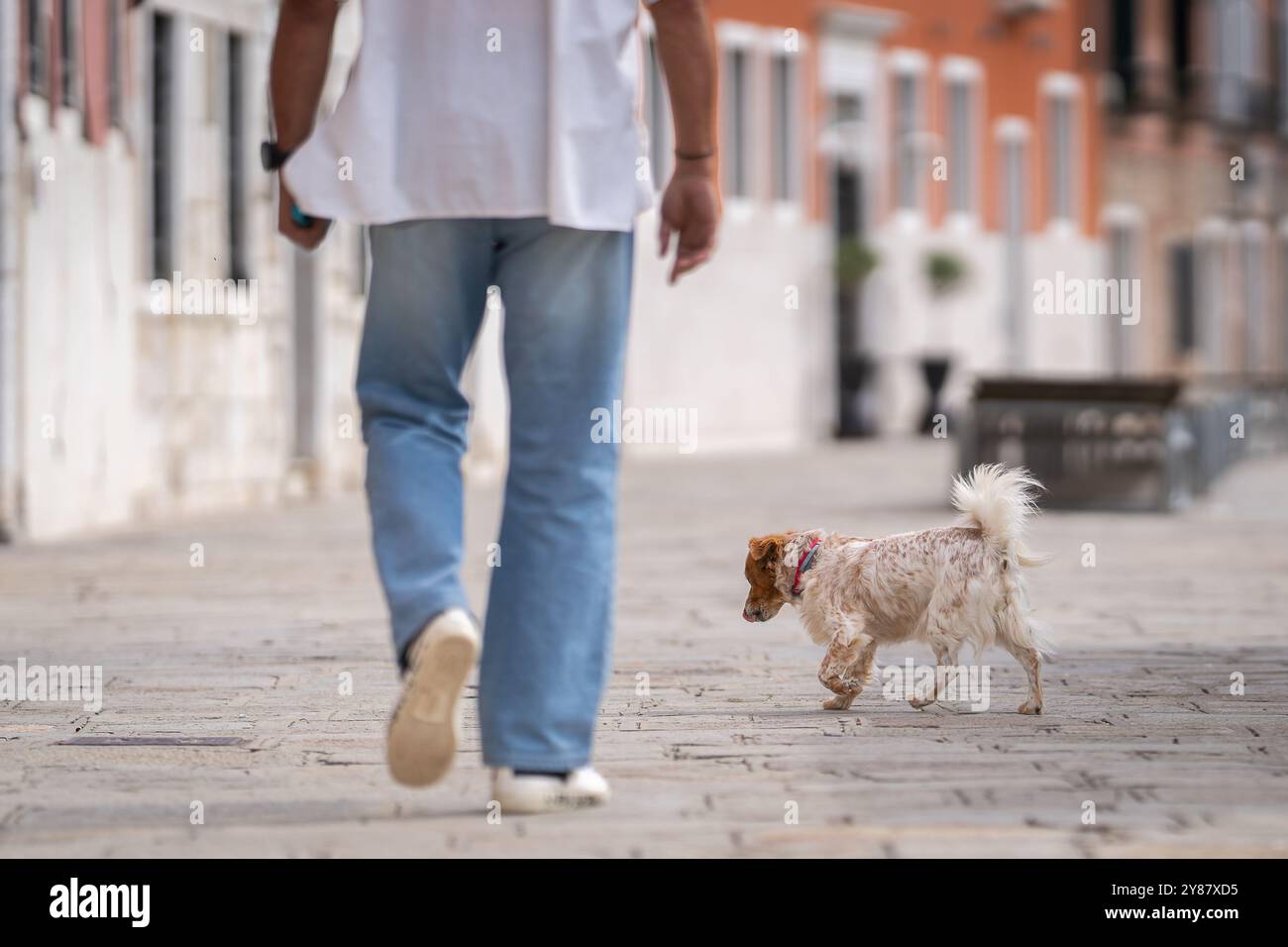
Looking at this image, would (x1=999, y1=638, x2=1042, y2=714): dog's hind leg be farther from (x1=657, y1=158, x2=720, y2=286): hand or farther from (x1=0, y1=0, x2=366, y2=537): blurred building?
(x1=0, y1=0, x2=366, y2=537): blurred building

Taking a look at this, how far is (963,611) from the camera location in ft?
16.0

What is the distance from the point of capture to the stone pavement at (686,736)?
3660 mm

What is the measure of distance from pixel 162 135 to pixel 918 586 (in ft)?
32.3

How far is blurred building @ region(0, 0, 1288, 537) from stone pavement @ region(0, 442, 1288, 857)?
1872 millimetres

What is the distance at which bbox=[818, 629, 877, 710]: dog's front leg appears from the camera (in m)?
4.96

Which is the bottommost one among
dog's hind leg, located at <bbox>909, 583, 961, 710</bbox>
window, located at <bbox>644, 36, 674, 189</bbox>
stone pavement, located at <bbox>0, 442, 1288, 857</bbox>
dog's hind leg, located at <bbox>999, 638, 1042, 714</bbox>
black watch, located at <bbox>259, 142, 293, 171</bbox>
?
stone pavement, located at <bbox>0, 442, 1288, 857</bbox>

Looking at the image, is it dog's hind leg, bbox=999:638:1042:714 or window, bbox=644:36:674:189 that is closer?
dog's hind leg, bbox=999:638:1042:714

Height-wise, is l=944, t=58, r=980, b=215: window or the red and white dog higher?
l=944, t=58, r=980, b=215: window

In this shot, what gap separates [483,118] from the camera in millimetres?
3785

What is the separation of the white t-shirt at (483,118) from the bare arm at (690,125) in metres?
0.06

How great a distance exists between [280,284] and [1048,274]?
63.9 ft

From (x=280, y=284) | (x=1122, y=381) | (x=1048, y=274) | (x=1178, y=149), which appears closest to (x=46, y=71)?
(x=280, y=284)

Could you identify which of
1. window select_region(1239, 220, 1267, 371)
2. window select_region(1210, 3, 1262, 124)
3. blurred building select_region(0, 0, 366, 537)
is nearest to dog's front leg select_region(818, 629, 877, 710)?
blurred building select_region(0, 0, 366, 537)

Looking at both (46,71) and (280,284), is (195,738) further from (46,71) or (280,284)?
(280,284)
